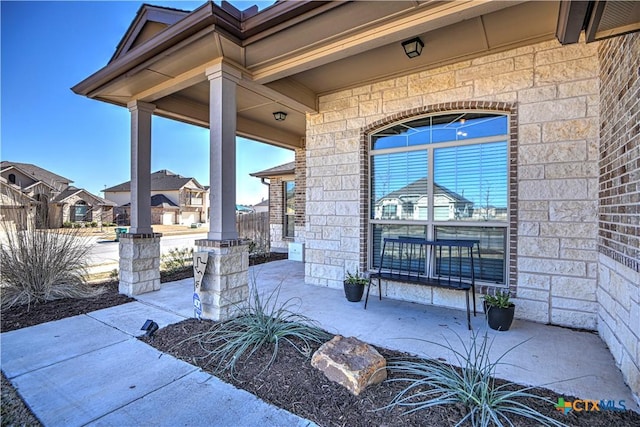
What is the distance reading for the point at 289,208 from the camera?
971 cm

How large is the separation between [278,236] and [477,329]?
7.28 m

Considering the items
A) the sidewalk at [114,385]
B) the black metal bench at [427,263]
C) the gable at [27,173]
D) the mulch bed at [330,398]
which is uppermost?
the gable at [27,173]

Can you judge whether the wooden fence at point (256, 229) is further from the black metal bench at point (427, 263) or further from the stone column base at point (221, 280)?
the stone column base at point (221, 280)

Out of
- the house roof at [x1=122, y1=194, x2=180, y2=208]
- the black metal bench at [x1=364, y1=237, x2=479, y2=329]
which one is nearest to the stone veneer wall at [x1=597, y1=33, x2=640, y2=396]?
the black metal bench at [x1=364, y1=237, x2=479, y2=329]

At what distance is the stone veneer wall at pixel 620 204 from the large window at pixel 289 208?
7621 mm

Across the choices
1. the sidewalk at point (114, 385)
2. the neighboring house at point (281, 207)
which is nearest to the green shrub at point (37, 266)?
the sidewalk at point (114, 385)

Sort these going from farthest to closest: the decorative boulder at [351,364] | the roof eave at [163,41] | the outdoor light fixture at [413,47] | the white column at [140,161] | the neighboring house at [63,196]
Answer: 1. the neighboring house at [63,196]
2. the white column at [140,161]
3. the outdoor light fixture at [413,47]
4. the roof eave at [163,41]
5. the decorative boulder at [351,364]

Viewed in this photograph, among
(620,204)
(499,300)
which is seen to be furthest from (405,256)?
(620,204)

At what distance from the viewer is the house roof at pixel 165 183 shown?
3609cm

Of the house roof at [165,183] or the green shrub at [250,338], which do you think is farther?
the house roof at [165,183]

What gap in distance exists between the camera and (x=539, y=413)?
5.56 ft

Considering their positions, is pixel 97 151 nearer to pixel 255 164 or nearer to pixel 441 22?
pixel 255 164


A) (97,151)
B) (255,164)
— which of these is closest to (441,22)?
(97,151)

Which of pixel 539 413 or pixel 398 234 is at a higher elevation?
pixel 398 234
